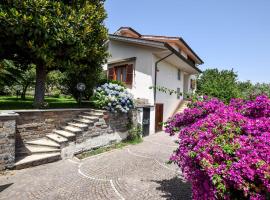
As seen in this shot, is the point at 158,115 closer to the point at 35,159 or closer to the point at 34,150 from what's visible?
the point at 34,150

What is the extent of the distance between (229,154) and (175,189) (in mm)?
3209

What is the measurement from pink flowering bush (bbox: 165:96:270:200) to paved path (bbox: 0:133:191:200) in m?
2.23

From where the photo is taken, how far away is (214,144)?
11.7 ft

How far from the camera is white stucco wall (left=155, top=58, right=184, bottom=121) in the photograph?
15080mm

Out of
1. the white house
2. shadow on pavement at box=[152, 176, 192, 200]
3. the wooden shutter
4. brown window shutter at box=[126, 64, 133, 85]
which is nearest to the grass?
the white house

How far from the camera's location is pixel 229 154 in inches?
135

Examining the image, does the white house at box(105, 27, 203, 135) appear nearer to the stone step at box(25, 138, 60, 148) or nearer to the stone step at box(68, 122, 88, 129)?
the stone step at box(68, 122, 88, 129)

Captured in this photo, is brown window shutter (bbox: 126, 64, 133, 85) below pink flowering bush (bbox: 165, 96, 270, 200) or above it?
above

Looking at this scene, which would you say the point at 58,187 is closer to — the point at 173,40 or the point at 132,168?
the point at 132,168

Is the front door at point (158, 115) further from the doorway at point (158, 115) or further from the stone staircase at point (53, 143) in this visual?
the stone staircase at point (53, 143)

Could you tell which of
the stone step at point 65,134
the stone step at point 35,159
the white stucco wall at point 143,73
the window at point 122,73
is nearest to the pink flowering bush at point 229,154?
the stone step at point 35,159

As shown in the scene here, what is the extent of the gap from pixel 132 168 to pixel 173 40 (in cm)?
1340

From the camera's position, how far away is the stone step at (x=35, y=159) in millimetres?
7304

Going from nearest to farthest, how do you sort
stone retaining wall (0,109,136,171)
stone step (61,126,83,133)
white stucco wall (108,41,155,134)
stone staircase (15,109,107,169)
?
stone retaining wall (0,109,136,171) → stone staircase (15,109,107,169) → stone step (61,126,83,133) → white stucco wall (108,41,155,134)
